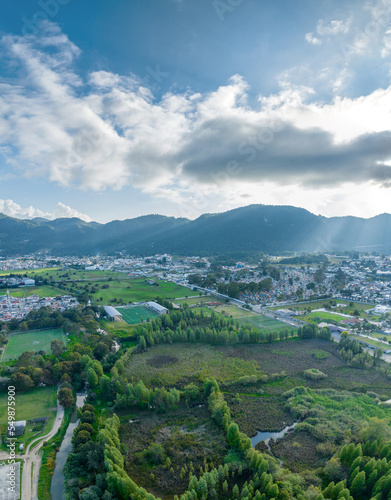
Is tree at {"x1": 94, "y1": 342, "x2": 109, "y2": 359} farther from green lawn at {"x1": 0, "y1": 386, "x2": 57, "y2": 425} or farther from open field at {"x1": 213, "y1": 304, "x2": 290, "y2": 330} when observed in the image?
open field at {"x1": 213, "y1": 304, "x2": 290, "y2": 330}

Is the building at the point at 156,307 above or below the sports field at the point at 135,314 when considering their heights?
above

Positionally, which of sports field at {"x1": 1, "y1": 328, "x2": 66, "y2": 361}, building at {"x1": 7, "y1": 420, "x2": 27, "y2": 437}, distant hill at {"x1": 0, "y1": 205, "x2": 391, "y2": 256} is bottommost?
building at {"x1": 7, "y1": 420, "x2": 27, "y2": 437}

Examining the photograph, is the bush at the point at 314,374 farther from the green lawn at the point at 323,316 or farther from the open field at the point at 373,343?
the green lawn at the point at 323,316

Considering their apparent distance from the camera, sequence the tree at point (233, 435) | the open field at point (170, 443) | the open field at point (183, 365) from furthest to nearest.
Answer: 1. the open field at point (183, 365)
2. the tree at point (233, 435)
3. the open field at point (170, 443)

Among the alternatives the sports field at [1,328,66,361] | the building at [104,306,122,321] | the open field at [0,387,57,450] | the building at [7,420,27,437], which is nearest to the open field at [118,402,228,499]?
the open field at [0,387,57,450]

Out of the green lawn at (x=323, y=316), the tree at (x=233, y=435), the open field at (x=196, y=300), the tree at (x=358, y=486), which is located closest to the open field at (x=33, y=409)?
the tree at (x=233, y=435)

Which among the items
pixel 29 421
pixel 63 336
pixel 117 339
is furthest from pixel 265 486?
pixel 63 336

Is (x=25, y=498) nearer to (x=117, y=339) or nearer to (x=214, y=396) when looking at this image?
(x=214, y=396)

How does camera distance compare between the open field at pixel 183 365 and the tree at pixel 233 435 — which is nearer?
the tree at pixel 233 435
